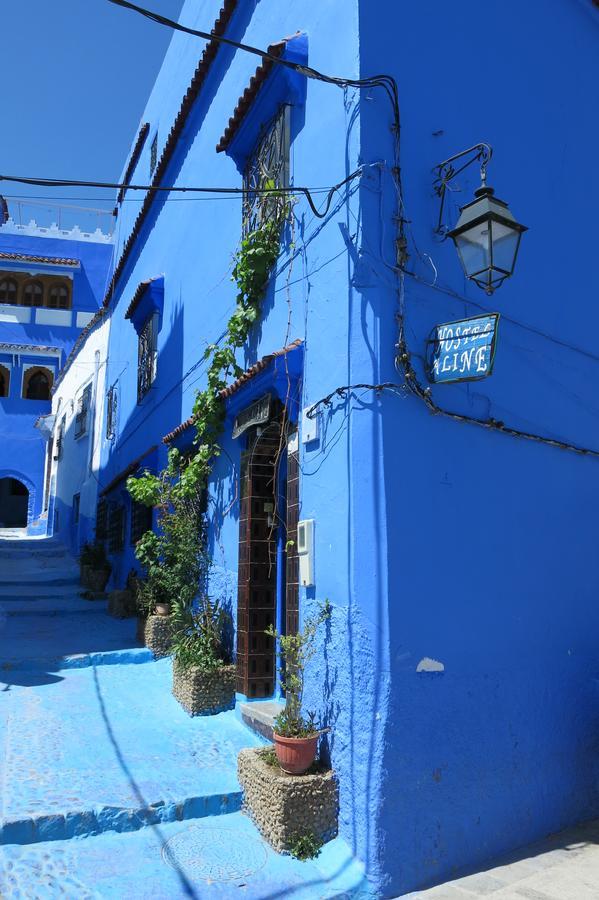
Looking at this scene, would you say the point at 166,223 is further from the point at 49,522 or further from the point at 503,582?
the point at 49,522

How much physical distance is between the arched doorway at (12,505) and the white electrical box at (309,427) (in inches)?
1097

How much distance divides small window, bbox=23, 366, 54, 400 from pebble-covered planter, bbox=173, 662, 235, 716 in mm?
21624

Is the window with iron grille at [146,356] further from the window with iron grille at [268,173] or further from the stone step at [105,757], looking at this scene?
the stone step at [105,757]

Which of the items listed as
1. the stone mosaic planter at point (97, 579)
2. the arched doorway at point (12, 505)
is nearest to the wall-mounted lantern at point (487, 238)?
the stone mosaic planter at point (97, 579)

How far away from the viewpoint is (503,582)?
16.5ft

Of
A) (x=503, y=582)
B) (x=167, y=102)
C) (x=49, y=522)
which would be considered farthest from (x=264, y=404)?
(x=49, y=522)

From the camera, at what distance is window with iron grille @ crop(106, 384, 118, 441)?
14570 millimetres

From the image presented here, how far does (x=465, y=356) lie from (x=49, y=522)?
A: 848 inches

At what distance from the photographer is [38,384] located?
2617 centimetres

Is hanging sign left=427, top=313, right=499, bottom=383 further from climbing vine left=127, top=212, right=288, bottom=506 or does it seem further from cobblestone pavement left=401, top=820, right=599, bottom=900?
cobblestone pavement left=401, top=820, right=599, bottom=900

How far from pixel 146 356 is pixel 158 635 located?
505cm

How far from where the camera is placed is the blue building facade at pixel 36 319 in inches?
989

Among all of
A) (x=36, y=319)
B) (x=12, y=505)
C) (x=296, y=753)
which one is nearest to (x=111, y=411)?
(x=296, y=753)

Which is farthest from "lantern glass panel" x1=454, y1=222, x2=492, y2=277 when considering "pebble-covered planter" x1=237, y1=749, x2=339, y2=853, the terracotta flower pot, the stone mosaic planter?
the stone mosaic planter
